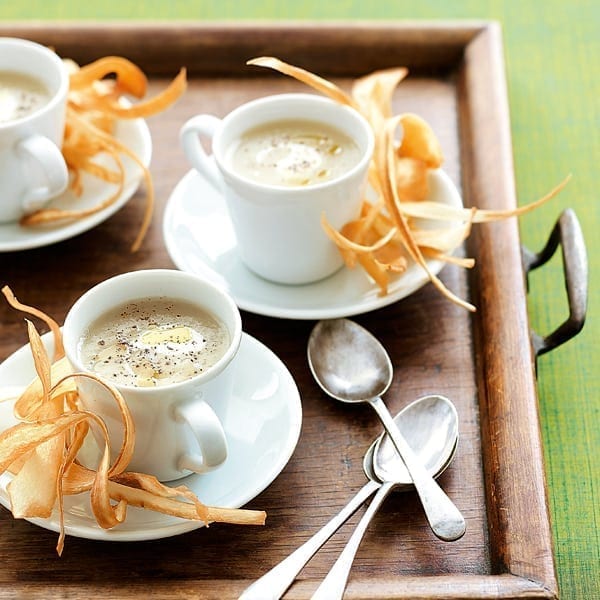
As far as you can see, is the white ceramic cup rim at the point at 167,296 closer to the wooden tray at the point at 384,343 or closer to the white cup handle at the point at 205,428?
the white cup handle at the point at 205,428

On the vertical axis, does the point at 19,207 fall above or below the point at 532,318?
above

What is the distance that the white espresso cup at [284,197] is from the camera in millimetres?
1324

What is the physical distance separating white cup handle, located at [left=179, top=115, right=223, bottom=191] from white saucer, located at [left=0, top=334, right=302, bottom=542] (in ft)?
0.98

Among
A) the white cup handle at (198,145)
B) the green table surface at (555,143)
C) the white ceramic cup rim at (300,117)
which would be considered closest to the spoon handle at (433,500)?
the green table surface at (555,143)

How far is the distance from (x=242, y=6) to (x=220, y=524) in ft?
4.35

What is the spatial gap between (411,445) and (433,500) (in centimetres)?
10

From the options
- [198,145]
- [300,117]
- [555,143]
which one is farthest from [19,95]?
[555,143]

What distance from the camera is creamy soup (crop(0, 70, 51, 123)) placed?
150cm

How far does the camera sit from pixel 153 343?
1117 mm

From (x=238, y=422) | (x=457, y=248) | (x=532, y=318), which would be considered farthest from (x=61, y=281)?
(x=532, y=318)

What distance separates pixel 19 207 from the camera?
1487 millimetres

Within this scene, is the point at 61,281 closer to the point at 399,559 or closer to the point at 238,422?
the point at 238,422

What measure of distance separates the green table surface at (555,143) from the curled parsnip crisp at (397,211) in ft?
0.70

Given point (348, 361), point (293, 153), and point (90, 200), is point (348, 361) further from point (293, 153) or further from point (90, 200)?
point (90, 200)
